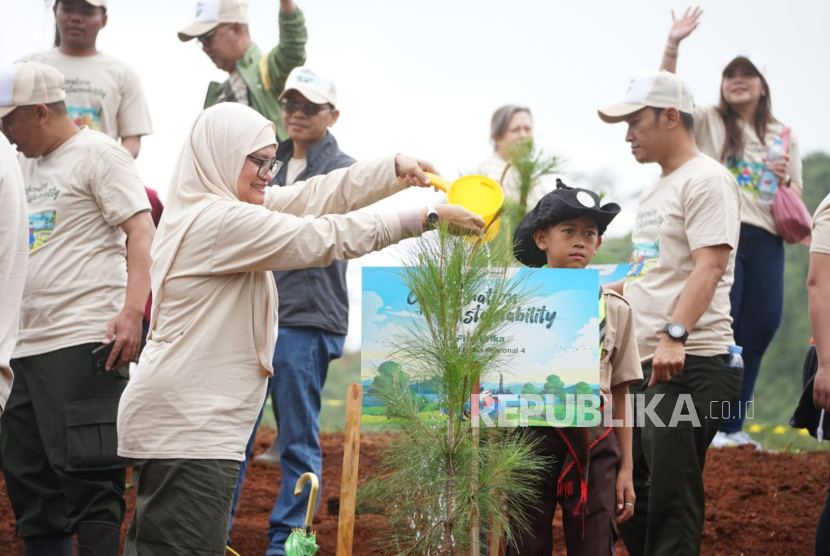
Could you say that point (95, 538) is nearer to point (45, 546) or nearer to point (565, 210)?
point (45, 546)

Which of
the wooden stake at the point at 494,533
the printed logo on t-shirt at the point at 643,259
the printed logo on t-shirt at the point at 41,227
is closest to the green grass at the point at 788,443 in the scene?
the printed logo on t-shirt at the point at 643,259

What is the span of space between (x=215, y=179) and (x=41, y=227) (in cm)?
115

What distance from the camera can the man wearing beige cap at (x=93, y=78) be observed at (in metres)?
5.35

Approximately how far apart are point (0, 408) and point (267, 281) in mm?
916

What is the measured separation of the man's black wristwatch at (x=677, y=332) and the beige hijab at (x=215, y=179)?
1636 mm

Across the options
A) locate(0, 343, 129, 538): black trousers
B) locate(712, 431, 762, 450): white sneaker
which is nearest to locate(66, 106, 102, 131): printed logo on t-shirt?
locate(0, 343, 129, 538): black trousers

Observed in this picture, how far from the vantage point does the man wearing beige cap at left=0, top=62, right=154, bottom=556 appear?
3.90m

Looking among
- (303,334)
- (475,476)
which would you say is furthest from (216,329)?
(303,334)

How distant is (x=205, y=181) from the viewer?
3.23 m

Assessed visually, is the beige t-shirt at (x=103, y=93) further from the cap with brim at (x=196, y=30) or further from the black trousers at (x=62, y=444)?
the black trousers at (x=62, y=444)

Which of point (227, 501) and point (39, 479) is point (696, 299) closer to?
point (227, 501)

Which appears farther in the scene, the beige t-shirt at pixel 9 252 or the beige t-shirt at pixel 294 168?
the beige t-shirt at pixel 294 168

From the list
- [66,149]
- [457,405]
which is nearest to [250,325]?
[457,405]

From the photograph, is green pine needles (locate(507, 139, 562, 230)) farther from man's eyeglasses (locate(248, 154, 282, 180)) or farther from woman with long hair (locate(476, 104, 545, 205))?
man's eyeglasses (locate(248, 154, 282, 180))
